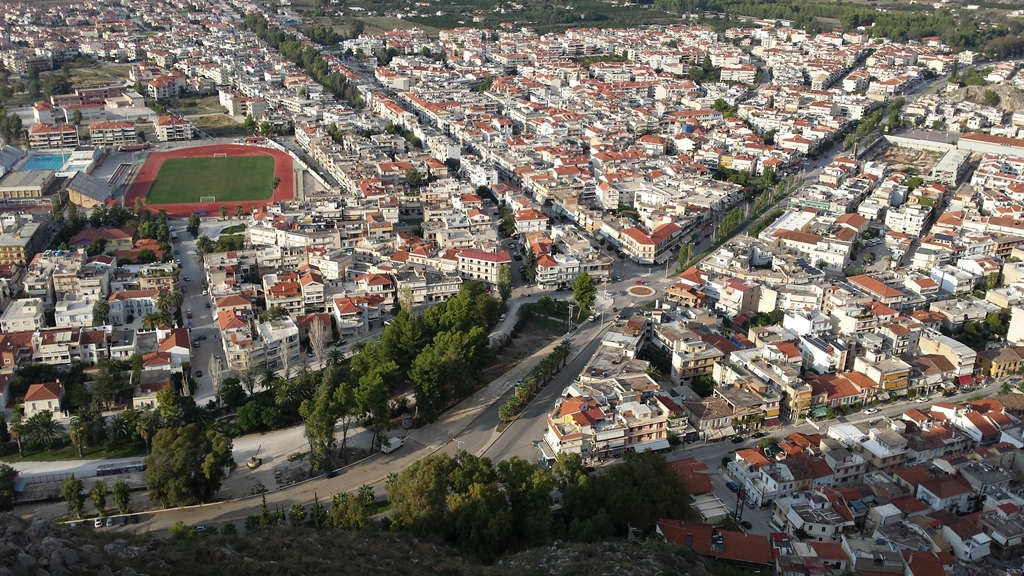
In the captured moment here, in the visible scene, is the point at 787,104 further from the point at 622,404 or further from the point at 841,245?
the point at 622,404

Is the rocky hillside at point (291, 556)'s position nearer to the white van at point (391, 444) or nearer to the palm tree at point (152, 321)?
the white van at point (391, 444)

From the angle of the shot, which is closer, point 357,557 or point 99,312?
point 357,557

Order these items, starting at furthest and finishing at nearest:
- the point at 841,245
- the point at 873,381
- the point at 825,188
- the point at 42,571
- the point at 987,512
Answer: the point at 825,188
the point at 841,245
the point at 873,381
the point at 987,512
the point at 42,571

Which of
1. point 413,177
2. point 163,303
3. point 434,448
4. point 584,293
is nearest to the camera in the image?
point 434,448

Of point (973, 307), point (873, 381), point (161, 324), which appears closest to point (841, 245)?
point (973, 307)

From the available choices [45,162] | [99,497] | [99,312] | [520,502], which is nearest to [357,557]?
[520,502]

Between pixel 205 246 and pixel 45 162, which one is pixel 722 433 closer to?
pixel 205 246
